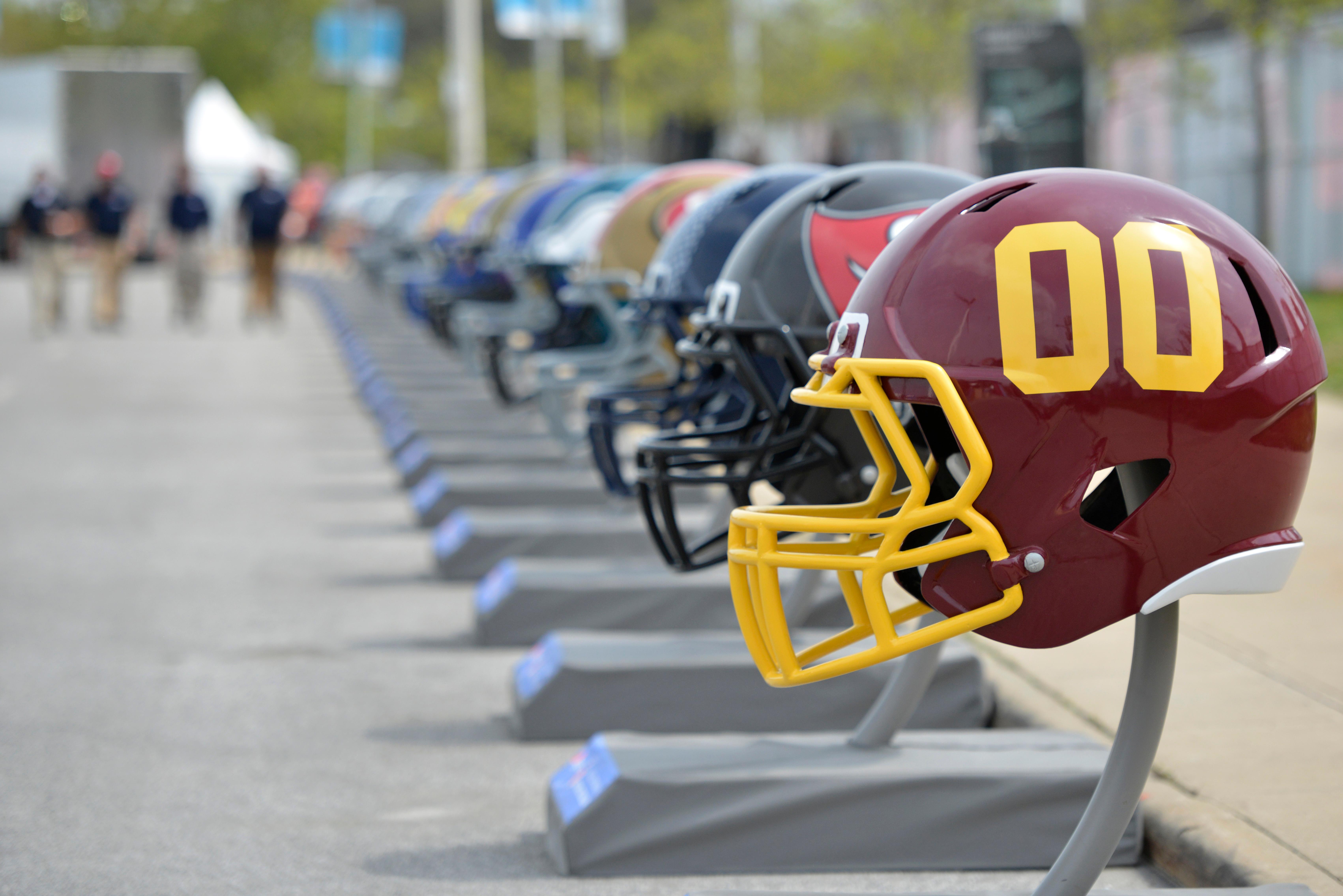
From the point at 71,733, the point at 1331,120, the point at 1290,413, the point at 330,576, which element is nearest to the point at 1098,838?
the point at 1290,413

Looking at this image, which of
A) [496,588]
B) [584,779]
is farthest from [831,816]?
[496,588]

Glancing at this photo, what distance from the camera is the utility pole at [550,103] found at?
168 ft

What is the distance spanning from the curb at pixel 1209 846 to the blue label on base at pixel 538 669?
1433mm

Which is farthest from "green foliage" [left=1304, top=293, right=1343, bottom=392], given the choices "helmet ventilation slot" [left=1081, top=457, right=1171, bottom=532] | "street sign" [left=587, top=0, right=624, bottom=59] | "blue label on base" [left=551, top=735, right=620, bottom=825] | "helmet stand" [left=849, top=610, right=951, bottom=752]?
"street sign" [left=587, top=0, right=624, bottom=59]

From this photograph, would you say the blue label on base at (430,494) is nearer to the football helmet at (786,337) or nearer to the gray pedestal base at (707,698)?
the gray pedestal base at (707,698)

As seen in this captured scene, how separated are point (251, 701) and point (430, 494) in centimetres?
329

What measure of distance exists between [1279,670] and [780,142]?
44979mm

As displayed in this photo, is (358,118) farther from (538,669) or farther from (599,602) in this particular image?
(538,669)

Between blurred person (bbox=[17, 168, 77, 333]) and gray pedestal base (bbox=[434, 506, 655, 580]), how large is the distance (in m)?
15.7

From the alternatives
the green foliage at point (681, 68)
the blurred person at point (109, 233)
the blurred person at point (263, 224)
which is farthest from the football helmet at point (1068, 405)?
the green foliage at point (681, 68)

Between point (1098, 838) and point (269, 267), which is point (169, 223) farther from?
point (1098, 838)

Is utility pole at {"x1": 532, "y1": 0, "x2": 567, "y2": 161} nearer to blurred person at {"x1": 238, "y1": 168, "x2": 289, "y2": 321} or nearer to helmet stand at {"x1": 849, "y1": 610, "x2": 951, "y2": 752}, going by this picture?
blurred person at {"x1": 238, "y1": 168, "x2": 289, "y2": 321}

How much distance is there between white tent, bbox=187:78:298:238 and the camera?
4097cm

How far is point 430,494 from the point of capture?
878 centimetres
